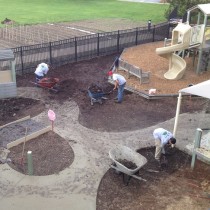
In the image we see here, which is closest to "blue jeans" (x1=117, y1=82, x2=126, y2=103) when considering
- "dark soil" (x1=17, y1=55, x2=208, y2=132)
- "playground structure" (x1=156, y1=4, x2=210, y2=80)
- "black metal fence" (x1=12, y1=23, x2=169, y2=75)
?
"dark soil" (x1=17, y1=55, x2=208, y2=132)

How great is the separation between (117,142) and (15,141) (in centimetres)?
334

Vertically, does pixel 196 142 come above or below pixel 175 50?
below

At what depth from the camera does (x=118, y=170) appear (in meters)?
9.73

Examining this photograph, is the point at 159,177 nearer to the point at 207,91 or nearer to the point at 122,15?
the point at 207,91

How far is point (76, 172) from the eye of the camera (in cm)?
1021

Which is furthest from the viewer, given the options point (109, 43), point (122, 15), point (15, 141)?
point (122, 15)

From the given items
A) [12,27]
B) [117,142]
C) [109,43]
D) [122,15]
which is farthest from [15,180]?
[122,15]

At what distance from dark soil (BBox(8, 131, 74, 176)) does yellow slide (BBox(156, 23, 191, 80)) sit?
8.24m

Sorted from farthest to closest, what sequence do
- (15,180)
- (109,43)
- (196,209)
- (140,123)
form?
(109,43), (140,123), (15,180), (196,209)

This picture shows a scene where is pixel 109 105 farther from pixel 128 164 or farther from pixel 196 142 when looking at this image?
pixel 196 142

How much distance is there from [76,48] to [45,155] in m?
10.4

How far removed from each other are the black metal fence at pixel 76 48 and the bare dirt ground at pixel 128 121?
2.05ft

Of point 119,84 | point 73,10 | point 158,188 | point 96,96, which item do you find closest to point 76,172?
point 158,188

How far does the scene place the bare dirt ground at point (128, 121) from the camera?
9117mm
